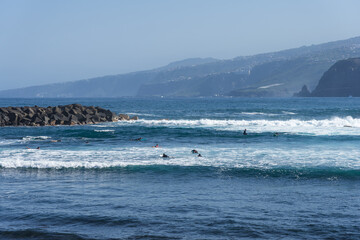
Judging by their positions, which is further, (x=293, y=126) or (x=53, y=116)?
(x=53, y=116)

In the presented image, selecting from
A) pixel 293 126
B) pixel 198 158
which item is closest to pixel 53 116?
pixel 293 126

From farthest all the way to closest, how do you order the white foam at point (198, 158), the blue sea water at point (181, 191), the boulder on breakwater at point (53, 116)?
the boulder on breakwater at point (53, 116), the white foam at point (198, 158), the blue sea water at point (181, 191)

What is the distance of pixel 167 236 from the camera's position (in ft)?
40.6

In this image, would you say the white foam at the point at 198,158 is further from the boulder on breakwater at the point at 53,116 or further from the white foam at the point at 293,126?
the boulder on breakwater at the point at 53,116

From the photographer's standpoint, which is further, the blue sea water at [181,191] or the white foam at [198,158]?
the white foam at [198,158]

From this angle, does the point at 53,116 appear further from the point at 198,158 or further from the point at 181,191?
the point at 181,191

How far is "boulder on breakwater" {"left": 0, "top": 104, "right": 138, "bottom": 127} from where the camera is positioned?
5362 centimetres

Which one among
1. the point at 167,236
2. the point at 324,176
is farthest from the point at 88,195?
the point at 324,176

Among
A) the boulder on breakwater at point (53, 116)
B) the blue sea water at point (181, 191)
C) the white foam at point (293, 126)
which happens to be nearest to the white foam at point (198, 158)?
the blue sea water at point (181, 191)

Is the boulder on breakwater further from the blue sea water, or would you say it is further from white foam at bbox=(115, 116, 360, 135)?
the blue sea water

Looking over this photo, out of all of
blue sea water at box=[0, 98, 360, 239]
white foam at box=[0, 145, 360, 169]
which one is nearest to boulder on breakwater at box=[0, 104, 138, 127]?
blue sea water at box=[0, 98, 360, 239]

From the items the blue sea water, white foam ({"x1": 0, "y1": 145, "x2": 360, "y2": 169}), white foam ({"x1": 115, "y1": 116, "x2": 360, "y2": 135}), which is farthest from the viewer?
white foam ({"x1": 115, "y1": 116, "x2": 360, "y2": 135})

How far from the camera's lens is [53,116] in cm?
5528

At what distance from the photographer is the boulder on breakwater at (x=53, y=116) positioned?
5362cm
